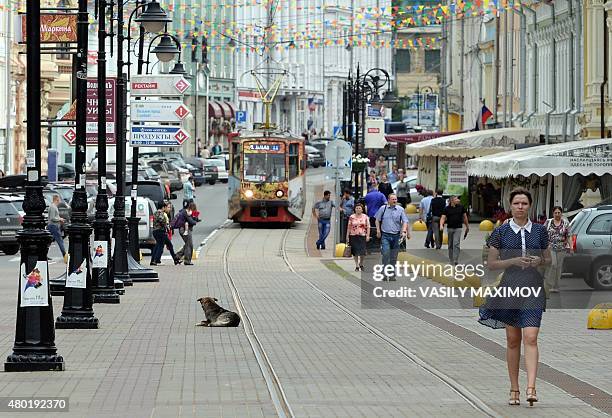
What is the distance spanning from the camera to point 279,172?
51812mm

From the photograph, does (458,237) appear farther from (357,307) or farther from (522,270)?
(522,270)

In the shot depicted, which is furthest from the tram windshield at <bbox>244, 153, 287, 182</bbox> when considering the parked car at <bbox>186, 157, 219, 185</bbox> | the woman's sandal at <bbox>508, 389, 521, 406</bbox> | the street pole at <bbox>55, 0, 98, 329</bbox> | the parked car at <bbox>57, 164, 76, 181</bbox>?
the woman's sandal at <bbox>508, 389, 521, 406</bbox>

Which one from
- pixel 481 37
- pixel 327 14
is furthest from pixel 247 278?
pixel 327 14

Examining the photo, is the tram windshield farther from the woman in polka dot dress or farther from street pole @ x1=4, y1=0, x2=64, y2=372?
the woman in polka dot dress

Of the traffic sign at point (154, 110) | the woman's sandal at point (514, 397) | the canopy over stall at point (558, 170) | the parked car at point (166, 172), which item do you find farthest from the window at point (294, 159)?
the woman's sandal at point (514, 397)

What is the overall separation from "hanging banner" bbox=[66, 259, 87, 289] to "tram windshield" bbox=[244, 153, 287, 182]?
32.7 meters

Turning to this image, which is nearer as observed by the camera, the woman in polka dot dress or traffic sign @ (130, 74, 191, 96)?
the woman in polka dot dress

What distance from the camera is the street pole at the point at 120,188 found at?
26516 millimetres

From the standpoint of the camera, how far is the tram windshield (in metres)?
51.7

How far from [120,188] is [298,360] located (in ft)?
40.6

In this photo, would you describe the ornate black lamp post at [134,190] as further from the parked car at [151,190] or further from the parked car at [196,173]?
the parked car at [196,173]

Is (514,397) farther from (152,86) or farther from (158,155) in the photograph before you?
(158,155)

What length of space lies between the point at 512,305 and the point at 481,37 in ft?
184

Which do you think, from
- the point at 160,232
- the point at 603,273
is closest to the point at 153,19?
the point at 160,232
